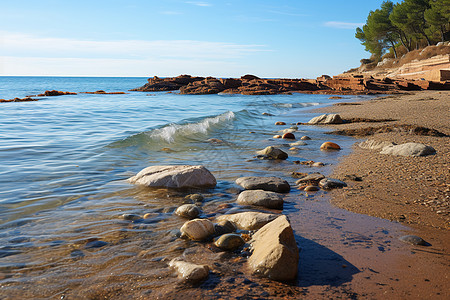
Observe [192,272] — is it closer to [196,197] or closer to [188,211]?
[188,211]

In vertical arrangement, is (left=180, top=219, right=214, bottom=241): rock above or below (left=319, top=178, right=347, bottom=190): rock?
below

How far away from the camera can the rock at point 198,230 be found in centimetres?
292

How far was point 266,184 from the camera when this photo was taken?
14.2 ft

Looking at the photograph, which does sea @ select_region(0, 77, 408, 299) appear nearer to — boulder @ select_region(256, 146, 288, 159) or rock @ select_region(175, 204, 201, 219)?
rock @ select_region(175, 204, 201, 219)

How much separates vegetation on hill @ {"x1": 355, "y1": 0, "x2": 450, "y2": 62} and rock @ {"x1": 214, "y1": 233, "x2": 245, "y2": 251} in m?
47.7

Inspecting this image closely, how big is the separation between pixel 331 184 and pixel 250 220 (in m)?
1.56

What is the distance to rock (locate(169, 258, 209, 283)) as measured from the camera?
2.27m

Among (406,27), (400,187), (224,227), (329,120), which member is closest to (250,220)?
(224,227)

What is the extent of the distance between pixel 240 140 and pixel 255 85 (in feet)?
93.0

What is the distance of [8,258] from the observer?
267 cm

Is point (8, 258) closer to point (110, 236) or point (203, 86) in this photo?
point (110, 236)

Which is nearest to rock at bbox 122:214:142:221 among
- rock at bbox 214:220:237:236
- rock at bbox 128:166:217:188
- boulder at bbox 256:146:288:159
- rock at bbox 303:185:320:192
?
rock at bbox 214:220:237:236

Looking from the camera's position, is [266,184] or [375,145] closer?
[266,184]

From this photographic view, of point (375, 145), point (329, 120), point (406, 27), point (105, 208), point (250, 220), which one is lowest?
point (105, 208)
